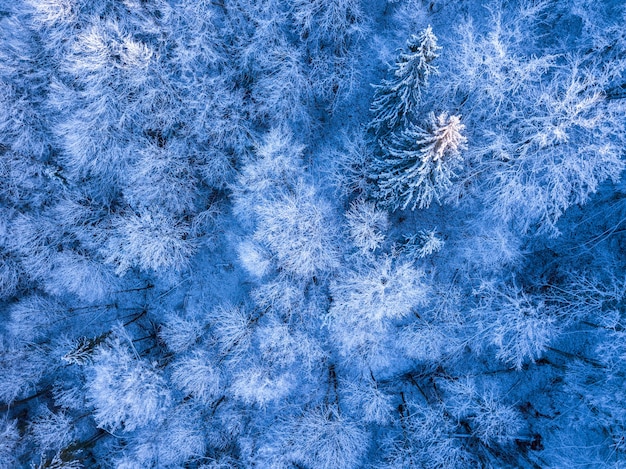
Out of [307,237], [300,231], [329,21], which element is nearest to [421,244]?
[307,237]

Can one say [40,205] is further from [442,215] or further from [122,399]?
[442,215]

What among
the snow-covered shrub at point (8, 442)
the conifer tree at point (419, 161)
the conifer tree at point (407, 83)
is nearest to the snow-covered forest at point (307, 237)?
the snow-covered shrub at point (8, 442)

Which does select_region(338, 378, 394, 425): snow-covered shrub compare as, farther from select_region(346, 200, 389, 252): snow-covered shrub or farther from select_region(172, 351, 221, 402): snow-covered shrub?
select_region(346, 200, 389, 252): snow-covered shrub

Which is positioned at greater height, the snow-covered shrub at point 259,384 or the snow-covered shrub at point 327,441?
the snow-covered shrub at point 259,384

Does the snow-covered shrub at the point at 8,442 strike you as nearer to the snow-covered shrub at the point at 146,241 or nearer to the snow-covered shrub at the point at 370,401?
the snow-covered shrub at the point at 146,241

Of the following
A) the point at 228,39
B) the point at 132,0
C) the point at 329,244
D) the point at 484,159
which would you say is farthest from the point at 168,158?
the point at 484,159

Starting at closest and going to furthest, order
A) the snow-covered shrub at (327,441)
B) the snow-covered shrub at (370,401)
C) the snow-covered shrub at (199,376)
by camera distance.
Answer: the snow-covered shrub at (327,441) < the snow-covered shrub at (370,401) < the snow-covered shrub at (199,376)
